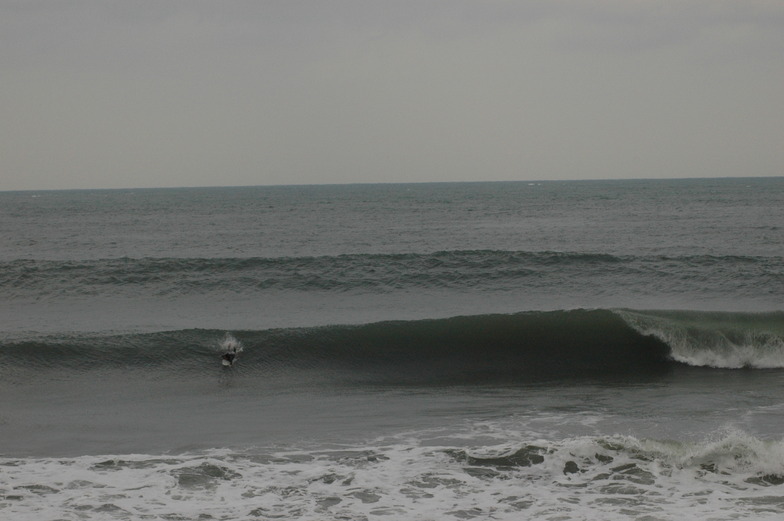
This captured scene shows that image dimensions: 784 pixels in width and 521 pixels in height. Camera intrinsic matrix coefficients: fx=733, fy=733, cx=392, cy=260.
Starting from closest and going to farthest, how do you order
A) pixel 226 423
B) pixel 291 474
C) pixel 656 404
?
1. pixel 291 474
2. pixel 226 423
3. pixel 656 404

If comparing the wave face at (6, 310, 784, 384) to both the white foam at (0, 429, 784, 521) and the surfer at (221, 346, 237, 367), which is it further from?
the white foam at (0, 429, 784, 521)

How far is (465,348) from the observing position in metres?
16.5

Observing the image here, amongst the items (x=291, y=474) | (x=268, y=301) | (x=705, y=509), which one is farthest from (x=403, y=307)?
(x=705, y=509)

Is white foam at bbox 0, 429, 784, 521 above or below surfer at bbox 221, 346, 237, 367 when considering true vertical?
below

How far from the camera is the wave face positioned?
50.0ft

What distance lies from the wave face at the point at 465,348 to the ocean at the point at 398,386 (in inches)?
2.1

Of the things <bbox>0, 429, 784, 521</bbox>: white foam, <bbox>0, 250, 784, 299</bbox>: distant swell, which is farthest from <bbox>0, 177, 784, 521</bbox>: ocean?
<bbox>0, 250, 784, 299</bbox>: distant swell

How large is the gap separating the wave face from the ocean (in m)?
0.05

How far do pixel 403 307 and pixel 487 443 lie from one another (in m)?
10.9

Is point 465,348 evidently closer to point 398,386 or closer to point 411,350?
point 411,350

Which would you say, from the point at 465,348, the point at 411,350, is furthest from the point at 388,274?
the point at 465,348

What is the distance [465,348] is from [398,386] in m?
2.88

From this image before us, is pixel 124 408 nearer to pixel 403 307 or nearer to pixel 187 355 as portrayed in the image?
pixel 187 355

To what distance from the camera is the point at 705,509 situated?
7.68 metres
